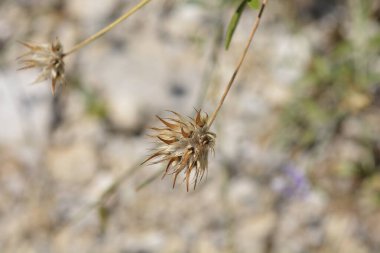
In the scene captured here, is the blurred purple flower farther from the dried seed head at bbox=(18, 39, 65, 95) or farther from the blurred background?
the dried seed head at bbox=(18, 39, 65, 95)

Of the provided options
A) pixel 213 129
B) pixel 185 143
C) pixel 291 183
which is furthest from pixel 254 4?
pixel 291 183

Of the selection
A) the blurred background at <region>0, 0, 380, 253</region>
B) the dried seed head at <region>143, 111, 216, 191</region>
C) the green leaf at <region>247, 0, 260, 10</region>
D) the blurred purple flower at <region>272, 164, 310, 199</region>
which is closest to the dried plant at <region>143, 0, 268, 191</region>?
the dried seed head at <region>143, 111, 216, 191</region>

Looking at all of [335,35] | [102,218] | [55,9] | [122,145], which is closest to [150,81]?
[122,145]

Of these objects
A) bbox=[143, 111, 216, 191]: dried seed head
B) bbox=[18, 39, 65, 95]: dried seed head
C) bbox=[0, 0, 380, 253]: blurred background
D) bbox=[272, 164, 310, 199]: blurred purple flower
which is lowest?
bbox=[143, 111, 216, 191]: dried seed head

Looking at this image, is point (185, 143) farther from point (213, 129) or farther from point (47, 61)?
point (213, 129)

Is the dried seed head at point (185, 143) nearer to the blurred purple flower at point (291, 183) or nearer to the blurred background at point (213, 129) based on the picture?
the blurred background at point (213, 129)

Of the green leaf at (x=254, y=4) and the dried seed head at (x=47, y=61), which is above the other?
the dried seed head at (x=47, y=61)


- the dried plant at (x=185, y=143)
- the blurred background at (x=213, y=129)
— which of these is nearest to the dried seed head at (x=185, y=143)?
the dried plant at (x=185, y=143)

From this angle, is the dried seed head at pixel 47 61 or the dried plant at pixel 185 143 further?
the dried seed head at pixel 47 61

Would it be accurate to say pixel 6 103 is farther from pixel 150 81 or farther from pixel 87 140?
pixel 150 81
